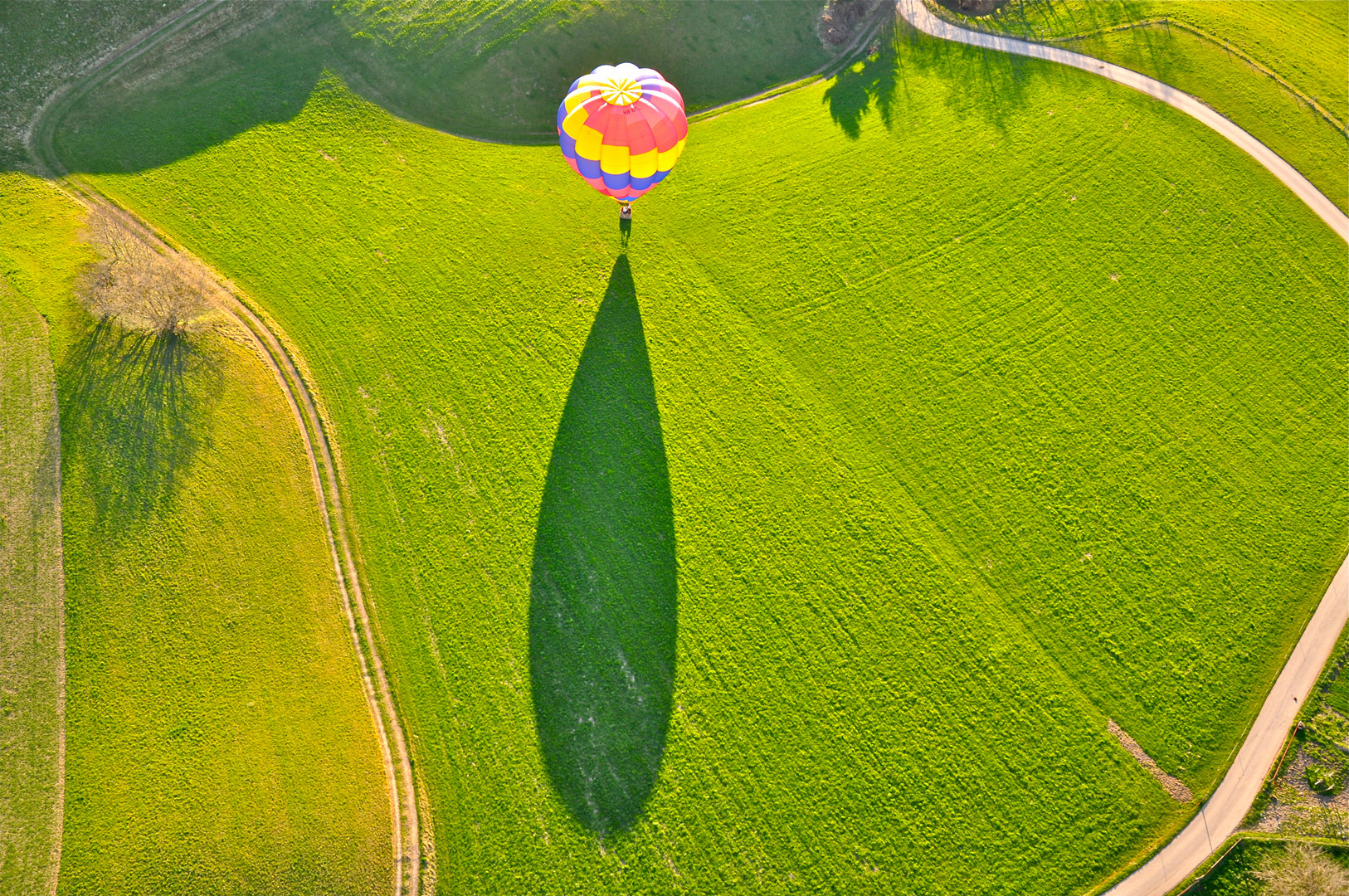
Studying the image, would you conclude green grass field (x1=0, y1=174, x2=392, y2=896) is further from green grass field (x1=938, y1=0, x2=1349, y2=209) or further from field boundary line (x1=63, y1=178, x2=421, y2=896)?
green grass field (x1=938, y1=0, x2=1349, y2=209)

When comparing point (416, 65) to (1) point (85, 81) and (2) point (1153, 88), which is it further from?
(2) point (1153, 88)

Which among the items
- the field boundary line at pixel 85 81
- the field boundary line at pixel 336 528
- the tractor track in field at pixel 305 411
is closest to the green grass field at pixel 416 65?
the field boundary line at pixel 85 81

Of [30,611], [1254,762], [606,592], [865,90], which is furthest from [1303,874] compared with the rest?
[30,611]

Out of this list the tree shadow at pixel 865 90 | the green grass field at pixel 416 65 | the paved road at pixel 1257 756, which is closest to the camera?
the paved road at pixel 1257 756

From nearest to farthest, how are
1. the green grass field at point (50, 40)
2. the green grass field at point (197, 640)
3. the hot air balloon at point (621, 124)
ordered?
the green grass field at point (197, 640), the hot air balloon at point (621, 124), the green grass field at point (50, 40)

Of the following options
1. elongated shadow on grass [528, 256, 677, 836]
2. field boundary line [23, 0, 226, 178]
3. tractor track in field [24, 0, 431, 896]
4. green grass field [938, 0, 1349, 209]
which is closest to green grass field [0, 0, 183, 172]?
field boundary line [23, 0, 226, 178]

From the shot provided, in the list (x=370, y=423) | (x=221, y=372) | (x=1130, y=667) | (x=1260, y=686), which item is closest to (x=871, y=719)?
(x=1130, y=667)

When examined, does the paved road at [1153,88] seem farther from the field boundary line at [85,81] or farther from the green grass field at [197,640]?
the green grass field at [197,640]
